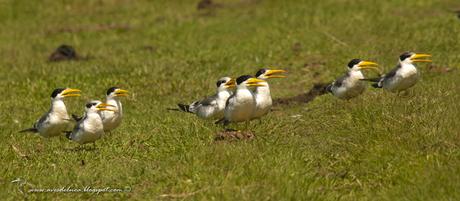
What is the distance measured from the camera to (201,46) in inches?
934

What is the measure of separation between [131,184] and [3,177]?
175cm

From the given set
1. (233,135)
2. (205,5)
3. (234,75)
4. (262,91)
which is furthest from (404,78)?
(205,5)

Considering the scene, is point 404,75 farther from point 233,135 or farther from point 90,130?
point 90,130

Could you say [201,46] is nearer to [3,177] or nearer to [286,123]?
[286,123]

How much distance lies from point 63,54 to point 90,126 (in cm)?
1132

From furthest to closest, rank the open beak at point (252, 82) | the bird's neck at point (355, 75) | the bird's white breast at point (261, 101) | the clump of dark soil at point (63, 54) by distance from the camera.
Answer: the clump of dark soil at point (63, 54) → the bird's neck at point (355, 75) → the bird's white breast at point (261, 101) → the open beak at point (252, 82)

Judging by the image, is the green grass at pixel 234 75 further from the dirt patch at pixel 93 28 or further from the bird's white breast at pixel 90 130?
the bird's white breast at pixel 90 130

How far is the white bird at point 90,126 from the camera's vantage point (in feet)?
42.3

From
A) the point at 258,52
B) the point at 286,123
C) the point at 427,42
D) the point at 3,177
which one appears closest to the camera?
the point at 3,177

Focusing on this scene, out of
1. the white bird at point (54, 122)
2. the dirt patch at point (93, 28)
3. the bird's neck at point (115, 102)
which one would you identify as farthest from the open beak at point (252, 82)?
the dirt patch at point (93, 28)

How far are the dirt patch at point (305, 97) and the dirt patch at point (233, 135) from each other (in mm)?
4808

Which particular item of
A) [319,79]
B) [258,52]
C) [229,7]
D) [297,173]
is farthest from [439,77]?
[229,7]

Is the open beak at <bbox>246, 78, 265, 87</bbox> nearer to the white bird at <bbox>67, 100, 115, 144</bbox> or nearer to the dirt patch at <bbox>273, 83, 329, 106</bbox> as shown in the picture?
the white bird at <bbox>67, 100, 115, 144</bbox>

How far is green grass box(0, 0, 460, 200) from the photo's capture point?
10.3 metres
